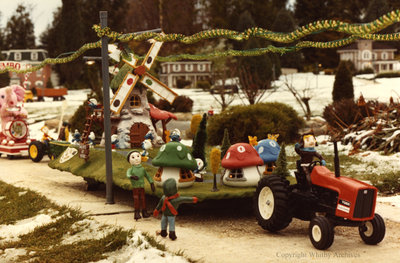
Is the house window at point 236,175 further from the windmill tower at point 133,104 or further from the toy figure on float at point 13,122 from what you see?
the toy figure on float at point 13,122

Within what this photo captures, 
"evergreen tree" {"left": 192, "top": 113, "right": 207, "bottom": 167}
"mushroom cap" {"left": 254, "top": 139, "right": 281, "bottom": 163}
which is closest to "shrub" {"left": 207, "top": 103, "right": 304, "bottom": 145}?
"evergreen tree" {"left": 192, "top": 113, "right": 207, "bottom": 167}

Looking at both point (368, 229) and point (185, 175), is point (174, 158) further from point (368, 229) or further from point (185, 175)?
point (368, 229)

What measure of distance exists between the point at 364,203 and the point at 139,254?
3272 millimetres

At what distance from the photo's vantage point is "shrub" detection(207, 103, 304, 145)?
19938 millimetres

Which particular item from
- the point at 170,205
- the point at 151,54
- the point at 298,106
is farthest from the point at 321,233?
the point at 298,106

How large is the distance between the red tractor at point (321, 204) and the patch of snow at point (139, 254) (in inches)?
77.1

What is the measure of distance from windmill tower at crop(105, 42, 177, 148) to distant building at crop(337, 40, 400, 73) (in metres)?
38.6

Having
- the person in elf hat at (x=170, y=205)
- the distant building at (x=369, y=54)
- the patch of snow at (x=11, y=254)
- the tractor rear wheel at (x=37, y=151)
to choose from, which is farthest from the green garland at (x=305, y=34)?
the distant building at (x=369, y=54)

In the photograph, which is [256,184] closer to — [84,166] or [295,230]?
[295,230]

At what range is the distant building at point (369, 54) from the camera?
49.2m

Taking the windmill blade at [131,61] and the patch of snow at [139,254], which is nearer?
the patch of snow at [139,254]

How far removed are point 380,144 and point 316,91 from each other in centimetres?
2338

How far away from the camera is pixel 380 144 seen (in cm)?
1744

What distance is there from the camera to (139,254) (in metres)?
7.59
